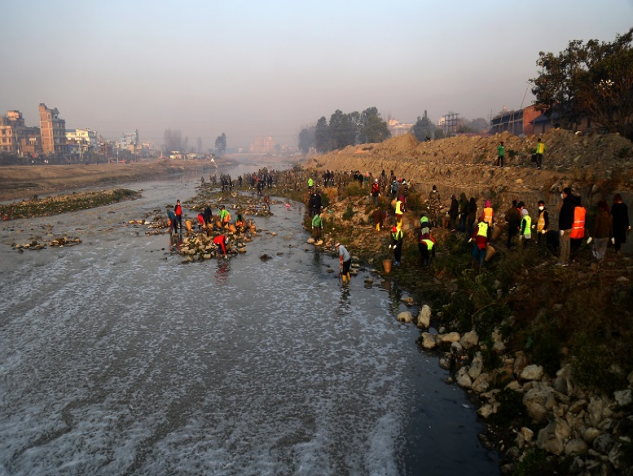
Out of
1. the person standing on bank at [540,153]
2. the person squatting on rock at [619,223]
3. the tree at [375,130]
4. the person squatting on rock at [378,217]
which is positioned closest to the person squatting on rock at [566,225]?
the person squatting on rock at [619,223]

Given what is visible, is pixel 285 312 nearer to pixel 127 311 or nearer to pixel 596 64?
pixel 127 311

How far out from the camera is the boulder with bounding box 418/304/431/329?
1422 cm

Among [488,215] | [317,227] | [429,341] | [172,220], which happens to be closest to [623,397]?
[429,341]

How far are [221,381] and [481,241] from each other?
963cm

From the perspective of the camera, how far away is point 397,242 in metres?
19.2

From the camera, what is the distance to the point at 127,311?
1616 centimetres

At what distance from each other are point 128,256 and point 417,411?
18718mm

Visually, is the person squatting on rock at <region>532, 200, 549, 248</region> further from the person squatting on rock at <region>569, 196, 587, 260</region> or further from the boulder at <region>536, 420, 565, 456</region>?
the boulder at <region>536, 420, 565, 456</region>

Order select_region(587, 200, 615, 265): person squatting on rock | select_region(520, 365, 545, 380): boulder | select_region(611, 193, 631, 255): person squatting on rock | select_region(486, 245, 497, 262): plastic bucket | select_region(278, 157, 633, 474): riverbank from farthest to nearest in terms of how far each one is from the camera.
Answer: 1. select_region(486, 245, 497, 262): plastic bucket
2. select_region(611, 193, 631, 255): person squatting on rock
3. select_region(587, 200, 615, 265): person squatting on rock
4. select_region(520, 365, 545, 380): boulder
5. select_region(278, 157, 633, 474): riverbank

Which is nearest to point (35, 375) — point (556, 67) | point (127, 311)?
point (127, 311)

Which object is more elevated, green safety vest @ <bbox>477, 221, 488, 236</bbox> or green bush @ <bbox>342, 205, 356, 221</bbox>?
green safety vest @ <bbox>477, 221, 488, 236</bbox>

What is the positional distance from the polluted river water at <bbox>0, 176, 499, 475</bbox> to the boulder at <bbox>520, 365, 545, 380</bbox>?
1.42 meters

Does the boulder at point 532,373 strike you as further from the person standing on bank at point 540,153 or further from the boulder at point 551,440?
the person standing on bank at point 540,153

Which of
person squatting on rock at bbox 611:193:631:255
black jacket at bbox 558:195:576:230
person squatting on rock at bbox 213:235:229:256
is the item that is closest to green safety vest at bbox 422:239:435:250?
black jacket at bbox 558:195:576:230
